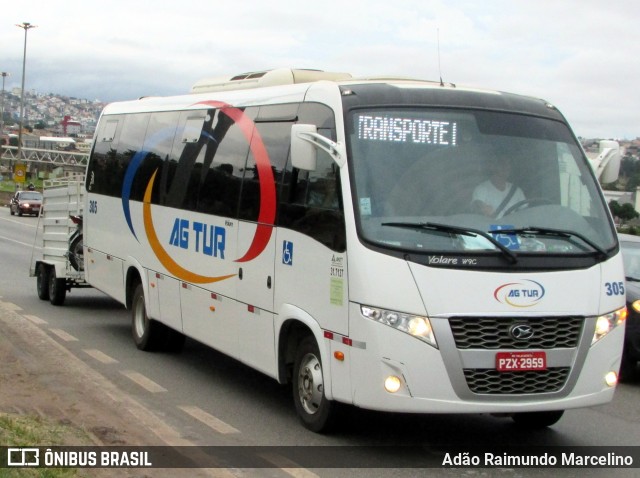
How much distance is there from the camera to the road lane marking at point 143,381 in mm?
10477

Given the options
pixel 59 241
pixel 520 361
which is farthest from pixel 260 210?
pixel 59 241

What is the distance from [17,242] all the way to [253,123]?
2596cm

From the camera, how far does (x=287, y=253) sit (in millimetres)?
8852

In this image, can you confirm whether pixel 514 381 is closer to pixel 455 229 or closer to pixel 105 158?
pixel 455 229

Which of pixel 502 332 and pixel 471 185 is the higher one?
pixel 471 185

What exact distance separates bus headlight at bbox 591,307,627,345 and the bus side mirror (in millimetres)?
2466

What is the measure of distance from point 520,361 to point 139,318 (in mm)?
6730

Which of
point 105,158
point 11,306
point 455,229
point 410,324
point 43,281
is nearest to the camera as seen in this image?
point 410,324

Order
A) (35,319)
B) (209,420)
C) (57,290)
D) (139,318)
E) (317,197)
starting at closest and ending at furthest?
(317,197) → (209,420) → (139,318) → (35,319) → (57,290)

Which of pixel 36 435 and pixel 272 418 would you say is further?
pixel 272 418

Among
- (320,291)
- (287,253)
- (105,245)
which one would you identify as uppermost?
(287,253)

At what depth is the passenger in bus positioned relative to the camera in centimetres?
792

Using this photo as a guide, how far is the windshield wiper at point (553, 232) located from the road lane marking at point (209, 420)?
112 inches

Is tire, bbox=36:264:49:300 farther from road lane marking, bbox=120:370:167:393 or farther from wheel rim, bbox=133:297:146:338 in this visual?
road lane marking, bbox=120:370:167:393
